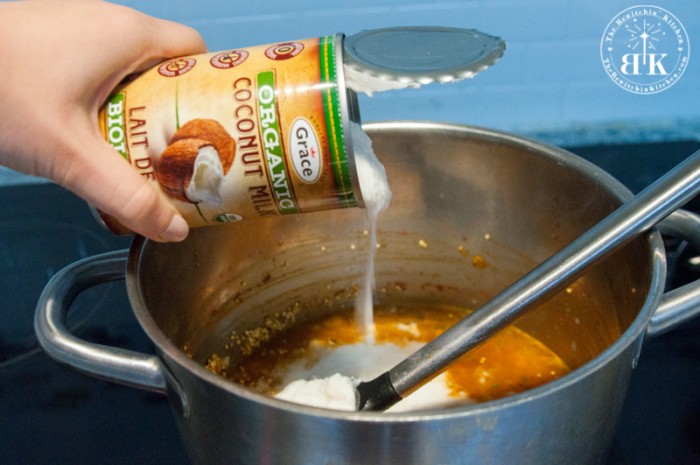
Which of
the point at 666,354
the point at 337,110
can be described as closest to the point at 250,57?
the point at 337,110

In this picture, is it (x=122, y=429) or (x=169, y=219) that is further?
(x=122, y=429)

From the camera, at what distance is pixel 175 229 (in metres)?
0.53

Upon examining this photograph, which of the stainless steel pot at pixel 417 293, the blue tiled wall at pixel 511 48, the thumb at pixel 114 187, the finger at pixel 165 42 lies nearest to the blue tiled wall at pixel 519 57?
the blue tiled wall at pixel 511 48

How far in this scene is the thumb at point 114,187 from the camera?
19.2 inches

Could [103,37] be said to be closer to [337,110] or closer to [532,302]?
[337,110]

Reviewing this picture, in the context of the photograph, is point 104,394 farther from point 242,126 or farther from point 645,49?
point 645,49

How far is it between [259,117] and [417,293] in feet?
1.32

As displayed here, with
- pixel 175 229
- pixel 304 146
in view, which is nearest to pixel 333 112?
pixel 304 146

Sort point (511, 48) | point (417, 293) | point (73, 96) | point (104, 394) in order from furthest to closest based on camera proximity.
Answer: point (511, 48), point (417, 293), point (104, 394), point (73, 96)

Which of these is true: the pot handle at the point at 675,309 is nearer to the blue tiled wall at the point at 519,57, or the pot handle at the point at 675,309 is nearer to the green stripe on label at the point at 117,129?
the green stripe on label at the point at 117,129

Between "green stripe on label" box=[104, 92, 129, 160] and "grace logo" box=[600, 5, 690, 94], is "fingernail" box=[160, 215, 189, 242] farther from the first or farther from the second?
"grace logo" box=[600, 5, 690, 94]

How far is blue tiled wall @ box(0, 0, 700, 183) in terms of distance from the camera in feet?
3.03

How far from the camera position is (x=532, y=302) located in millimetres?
548

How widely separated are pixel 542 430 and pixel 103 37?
38 cm
